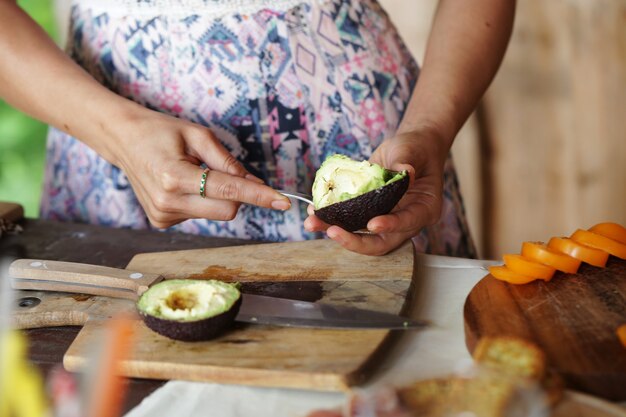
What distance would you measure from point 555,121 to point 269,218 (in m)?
1.92

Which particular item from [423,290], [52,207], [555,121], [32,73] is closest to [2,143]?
[52,207]

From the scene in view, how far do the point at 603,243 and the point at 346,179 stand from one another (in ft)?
1.61

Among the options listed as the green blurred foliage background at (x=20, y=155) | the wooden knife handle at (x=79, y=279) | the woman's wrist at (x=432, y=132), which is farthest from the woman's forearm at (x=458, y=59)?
the green blurred foliage background at (x=20, y=155)

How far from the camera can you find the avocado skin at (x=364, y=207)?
4.44 ft

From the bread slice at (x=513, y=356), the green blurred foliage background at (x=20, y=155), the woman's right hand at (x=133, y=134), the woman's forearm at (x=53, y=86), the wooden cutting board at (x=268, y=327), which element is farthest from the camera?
the green blurred foliage background at (x=20, y=155)

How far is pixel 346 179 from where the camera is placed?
142 cm

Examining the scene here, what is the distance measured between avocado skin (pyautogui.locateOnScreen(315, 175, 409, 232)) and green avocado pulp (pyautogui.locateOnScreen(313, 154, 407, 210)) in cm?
2

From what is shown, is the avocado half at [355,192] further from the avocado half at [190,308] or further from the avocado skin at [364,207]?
the avocado half at [190,308]

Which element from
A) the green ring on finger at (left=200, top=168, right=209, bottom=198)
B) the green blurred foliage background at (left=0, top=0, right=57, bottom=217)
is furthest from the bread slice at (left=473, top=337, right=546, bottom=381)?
the green blurred foliage background at (left=0, top=0, right=57, bottom=217)

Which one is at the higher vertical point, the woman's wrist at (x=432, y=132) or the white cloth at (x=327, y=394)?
the woman's wrist at (x=432, y=132)

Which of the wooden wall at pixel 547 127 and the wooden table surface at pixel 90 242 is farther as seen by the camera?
the wooden wall at pixel 547 127

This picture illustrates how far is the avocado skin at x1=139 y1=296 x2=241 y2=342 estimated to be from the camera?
121cm

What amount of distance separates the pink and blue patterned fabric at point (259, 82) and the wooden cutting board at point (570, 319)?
1.68ft

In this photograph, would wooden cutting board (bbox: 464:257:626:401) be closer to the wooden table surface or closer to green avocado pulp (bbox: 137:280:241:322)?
green avocado pulp (bbox: 137:280:241:322)
